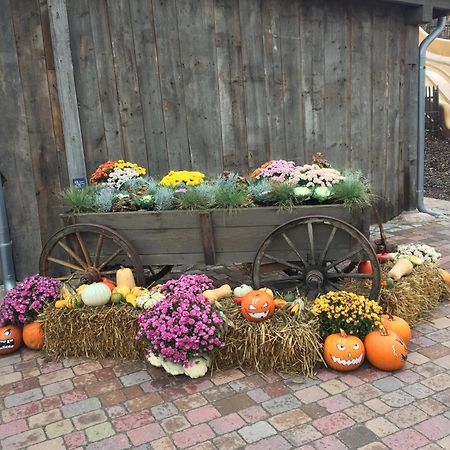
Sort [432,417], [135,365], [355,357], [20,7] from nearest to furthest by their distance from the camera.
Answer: [432,417]
[355,357]
[135,365]
[20,7]

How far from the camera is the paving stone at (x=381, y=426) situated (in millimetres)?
2670

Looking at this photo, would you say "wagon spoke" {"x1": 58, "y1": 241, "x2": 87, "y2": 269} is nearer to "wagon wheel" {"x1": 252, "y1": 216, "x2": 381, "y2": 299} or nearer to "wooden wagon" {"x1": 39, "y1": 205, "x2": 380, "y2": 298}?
"wooden wagon" {"x1": 39, "y1": 205, "x2": 380, "y2": 298}

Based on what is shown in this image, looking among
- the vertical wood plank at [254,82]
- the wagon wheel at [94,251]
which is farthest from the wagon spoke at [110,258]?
the vertical wood plank at [254,82]

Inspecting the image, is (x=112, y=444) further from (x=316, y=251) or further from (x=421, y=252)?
(x=421, y=252)

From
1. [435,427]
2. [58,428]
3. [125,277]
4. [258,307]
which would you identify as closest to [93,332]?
[125,277]

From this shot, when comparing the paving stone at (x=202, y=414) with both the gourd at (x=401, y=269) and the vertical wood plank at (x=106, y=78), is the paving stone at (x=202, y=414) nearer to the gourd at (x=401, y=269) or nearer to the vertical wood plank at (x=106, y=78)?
the gourd at (x=401, y=269)

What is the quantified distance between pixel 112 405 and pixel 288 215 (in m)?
1.75

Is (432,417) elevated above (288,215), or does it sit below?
below

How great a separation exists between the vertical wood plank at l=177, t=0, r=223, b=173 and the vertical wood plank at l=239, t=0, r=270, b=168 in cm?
38

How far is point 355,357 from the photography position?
10.6ft

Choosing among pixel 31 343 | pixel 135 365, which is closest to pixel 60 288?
pixel 31 343

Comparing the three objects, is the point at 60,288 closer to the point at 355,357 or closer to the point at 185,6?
the point at 355,357

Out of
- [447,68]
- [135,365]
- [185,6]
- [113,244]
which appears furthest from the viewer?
[447,68]

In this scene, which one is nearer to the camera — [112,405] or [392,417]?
[392,417]
